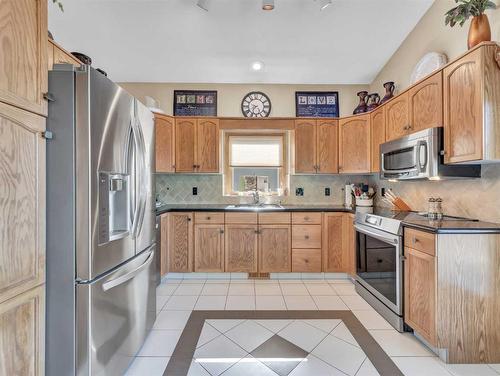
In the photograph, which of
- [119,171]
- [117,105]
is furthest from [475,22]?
[119,171]

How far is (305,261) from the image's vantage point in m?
3.26

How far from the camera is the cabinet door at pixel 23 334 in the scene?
3.26 feet

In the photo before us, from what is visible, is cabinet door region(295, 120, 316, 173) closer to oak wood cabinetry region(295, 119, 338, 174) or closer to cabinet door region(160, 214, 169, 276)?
oak wood cabinetry region(295, 119, 338, 174)

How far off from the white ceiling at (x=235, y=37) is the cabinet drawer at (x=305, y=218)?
1.96m

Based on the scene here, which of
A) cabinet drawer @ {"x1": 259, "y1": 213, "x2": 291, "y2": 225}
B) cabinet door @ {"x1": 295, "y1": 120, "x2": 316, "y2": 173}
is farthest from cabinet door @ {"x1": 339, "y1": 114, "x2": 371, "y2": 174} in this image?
cabinet drawer @ {"x1": 259, "y1": 213, "x2": 291, "y2": 225}

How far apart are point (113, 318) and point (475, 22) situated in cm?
306

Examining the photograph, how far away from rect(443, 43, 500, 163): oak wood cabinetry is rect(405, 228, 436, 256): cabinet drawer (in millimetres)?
600

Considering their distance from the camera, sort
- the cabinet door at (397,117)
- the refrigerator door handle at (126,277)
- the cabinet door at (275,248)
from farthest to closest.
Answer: the cabinet door at (275,248) → the cabinet door at (397,117) → the refrigerator door handle at (126,277)

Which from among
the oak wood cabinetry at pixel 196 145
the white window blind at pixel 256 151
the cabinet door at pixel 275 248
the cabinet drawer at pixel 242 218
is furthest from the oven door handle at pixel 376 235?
the oak wood cabinetry at pixel 196 145

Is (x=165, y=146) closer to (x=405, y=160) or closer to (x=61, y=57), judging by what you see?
→ (x=61, y=57)

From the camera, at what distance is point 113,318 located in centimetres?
144

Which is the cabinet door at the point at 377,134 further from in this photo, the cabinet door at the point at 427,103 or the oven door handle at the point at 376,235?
the oven door handle at the point at 376,235

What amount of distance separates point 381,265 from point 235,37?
293 centimetres

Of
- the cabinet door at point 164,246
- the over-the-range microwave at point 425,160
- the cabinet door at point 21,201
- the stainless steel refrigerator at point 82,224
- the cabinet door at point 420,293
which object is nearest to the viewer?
the cabinet door at point 21,201
